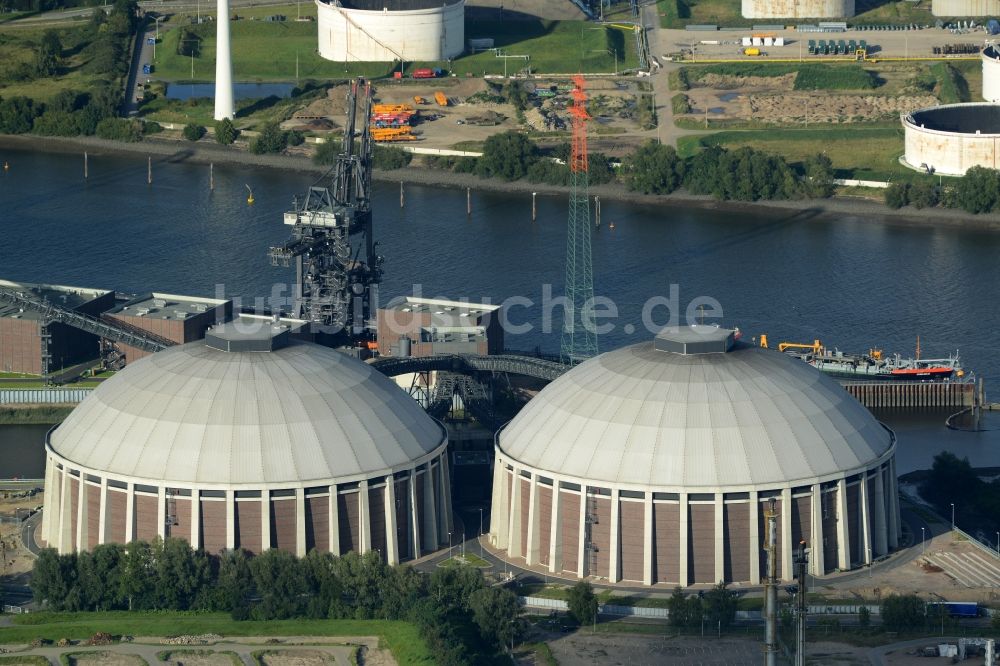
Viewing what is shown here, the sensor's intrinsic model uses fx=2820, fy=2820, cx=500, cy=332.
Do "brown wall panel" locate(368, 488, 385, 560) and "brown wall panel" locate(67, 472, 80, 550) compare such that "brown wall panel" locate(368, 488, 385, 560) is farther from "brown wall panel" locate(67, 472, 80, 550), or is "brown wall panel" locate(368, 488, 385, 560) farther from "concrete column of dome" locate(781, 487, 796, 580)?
"concrete column of dome" locate(781, 487, 796, 580)

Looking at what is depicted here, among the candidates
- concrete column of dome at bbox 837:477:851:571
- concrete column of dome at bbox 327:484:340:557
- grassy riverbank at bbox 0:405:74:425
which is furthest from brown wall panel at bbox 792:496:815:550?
grassy riverbank at bbox 0:405:74:425

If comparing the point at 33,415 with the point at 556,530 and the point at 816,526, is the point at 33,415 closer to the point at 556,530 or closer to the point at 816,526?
the point at 556,530

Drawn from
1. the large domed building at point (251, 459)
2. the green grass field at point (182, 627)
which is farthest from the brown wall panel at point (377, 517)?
the green grass field at point (182, 627)

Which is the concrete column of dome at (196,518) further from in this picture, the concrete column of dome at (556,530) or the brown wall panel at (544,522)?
the concrete column of dome at (556,530)

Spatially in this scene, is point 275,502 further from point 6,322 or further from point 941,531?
point 6,322

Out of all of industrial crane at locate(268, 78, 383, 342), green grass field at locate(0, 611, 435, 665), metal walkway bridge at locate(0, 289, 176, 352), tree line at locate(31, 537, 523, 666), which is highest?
industrial crane at locate(268, 78, 383, 342)

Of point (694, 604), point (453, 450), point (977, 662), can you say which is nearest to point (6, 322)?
point (453, 450)
